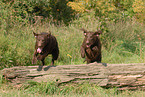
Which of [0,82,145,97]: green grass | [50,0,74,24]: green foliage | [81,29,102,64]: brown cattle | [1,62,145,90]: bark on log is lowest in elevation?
[0,82,145,97]: green grass

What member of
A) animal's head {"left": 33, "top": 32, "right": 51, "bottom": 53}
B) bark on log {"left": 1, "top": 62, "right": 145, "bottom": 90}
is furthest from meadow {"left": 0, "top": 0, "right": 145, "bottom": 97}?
animal's head {"left": 33, "top": 32, "right": 51, "bottom": 53}

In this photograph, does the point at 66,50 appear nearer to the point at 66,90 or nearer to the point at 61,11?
the point at 66,90

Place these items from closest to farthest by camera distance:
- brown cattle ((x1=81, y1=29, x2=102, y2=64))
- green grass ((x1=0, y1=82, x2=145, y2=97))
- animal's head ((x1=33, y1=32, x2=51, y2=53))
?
green grass ((x1=0, y1=82, x2=145, y2=97))
animal's head ((x1=33, y1=32, x2=51, y2=53))
brown cattle ((x1=81, y1=29, x2=102, y2=64))

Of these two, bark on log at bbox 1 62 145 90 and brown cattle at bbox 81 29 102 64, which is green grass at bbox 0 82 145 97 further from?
brown cattle at bbox 81 29 102 64

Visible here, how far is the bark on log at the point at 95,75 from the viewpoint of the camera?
16.9ft

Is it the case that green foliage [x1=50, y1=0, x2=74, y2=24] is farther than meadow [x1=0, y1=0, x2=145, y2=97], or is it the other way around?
green foliage [x1=50, y1=0, x2=74, y2=24]

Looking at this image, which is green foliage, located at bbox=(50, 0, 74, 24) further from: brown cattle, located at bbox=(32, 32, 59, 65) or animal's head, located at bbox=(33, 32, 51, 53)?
animal's head, located at bbox=(33, 32, 51, 53)

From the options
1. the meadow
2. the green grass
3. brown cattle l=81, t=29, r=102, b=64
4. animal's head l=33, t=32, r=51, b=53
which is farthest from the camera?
brown cattle l=81, t=29, r=102, b=64

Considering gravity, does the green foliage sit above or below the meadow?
above

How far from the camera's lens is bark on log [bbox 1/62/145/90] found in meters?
5.15

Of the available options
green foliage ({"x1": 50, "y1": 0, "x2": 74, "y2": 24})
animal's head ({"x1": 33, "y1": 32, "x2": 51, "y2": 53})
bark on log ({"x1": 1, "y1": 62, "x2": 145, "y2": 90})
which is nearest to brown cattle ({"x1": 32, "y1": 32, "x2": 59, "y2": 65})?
animal's head ({"x1": 33, "y1": 32, "x2": 51, "y2": 53})

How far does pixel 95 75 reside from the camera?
5180 millimetres

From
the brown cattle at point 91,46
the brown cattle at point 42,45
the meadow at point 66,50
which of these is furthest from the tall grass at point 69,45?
the brown cattle at point 91,46

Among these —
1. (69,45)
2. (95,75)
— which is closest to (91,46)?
(95,75)
